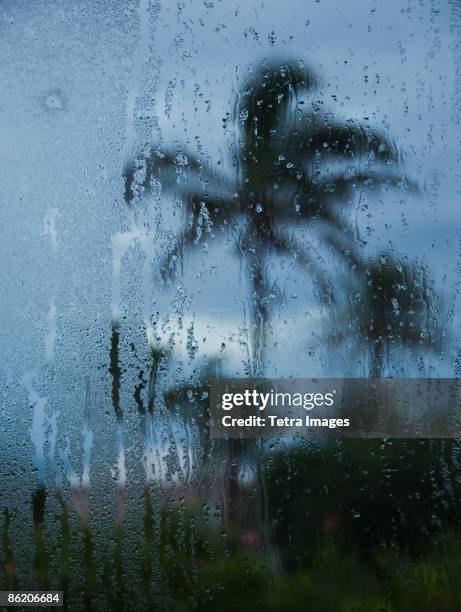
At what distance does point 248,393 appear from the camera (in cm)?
184

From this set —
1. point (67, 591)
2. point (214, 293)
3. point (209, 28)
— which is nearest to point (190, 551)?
point (67, 591)

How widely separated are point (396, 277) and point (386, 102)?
47cm

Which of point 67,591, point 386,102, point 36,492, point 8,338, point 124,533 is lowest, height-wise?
point 67,591

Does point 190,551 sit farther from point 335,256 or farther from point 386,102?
point 386,102

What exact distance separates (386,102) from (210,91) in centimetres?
47

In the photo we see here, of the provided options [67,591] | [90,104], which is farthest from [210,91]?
[67,591]

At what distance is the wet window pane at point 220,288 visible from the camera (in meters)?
1.81

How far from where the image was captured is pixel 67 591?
6.04 feet

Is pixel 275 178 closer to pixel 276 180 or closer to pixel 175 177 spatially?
pixel 276 180

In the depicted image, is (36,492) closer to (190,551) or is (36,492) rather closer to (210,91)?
(190,551)

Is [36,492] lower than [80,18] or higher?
lower

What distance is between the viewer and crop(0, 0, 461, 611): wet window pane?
181 centimetres

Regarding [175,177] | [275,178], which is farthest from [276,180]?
[175,177]

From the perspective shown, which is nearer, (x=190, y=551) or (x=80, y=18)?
(x=190, y=551)
